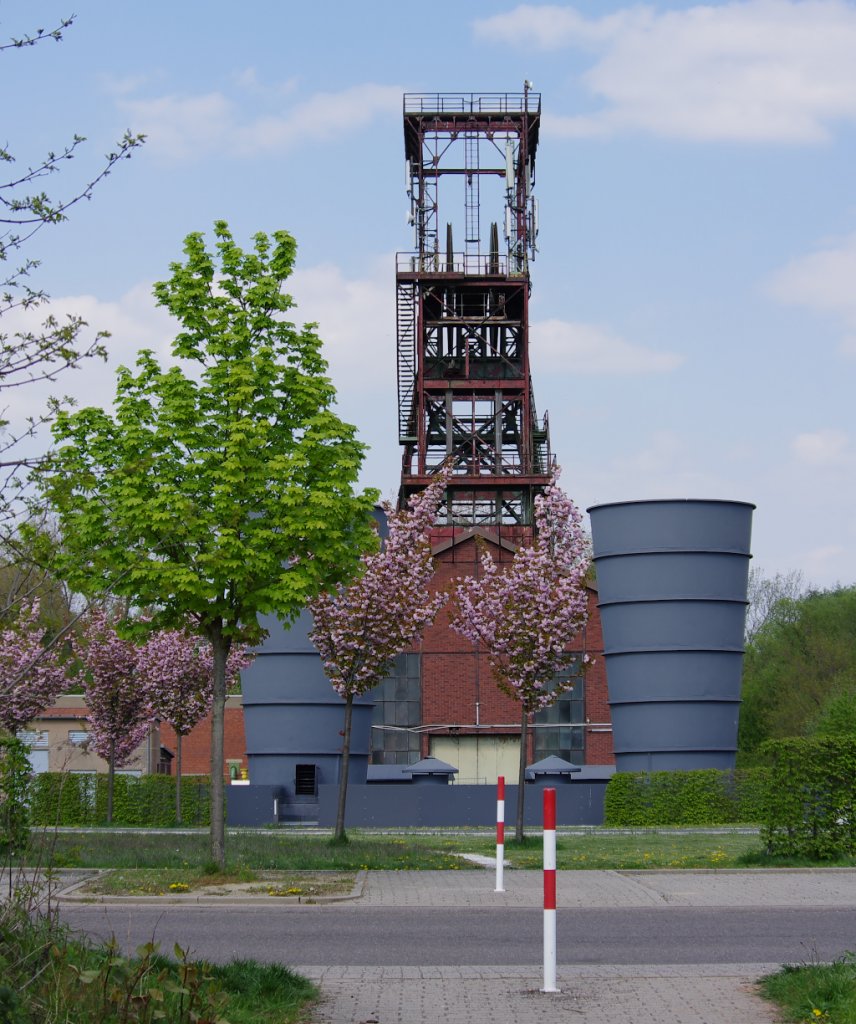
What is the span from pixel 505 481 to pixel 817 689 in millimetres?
14951

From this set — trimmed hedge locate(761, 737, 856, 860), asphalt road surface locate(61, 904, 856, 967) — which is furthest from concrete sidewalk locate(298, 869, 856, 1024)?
trimmed hedge locate(761, 737, 856, 860)

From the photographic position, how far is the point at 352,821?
36344mm

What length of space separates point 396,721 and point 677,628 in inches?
671

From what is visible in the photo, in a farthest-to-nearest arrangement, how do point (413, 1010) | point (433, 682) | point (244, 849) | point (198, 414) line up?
point (433, 682) → point (244, 849) → point (198, 414) → point (413, 1010)

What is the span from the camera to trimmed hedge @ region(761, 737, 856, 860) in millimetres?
18953

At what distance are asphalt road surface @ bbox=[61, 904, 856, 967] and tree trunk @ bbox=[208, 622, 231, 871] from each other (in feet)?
10.0

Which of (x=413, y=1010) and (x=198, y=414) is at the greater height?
(x=198, y=414)

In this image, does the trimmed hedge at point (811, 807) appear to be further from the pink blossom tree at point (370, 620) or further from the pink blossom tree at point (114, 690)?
the pink blossom tree at point (114, 690)

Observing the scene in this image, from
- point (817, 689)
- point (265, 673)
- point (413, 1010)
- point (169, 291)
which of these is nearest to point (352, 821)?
point (265, 673)

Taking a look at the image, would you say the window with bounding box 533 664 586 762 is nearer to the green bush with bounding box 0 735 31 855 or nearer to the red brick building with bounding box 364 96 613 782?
the red brick building with bounding box 364 96 613 782

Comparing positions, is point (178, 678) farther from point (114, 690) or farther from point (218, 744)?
point (218, 744)

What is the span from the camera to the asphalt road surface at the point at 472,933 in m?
10.3

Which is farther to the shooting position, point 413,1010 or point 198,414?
point 198,414

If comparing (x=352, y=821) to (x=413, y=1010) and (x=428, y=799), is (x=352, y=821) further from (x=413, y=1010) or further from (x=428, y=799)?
(x=413, y=1010)
